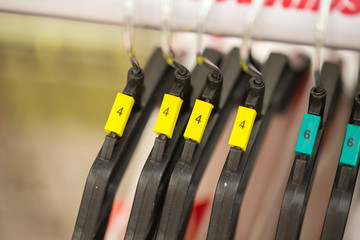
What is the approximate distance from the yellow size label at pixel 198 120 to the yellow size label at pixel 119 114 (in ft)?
0.26

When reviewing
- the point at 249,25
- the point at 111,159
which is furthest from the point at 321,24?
the point at 111,159

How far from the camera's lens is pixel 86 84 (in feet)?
3.39

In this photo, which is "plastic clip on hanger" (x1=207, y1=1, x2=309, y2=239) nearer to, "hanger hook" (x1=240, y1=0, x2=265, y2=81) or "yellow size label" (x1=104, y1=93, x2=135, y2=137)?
"hanger hook" (x1=240, y1=0, x2=265, y2=81)

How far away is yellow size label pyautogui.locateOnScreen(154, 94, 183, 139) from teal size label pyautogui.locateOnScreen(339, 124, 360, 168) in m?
0.20

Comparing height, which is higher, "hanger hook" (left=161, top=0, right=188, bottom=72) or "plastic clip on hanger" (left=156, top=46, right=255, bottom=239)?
"hanger hook" (left=161, top=0, right=188, bottom=72)

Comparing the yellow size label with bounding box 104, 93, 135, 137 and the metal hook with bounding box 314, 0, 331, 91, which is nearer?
the metal hook with bounding box 314, 0, 331, 91

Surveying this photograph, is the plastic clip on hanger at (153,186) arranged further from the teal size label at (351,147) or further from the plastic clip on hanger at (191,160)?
the teal size label at (351,147)

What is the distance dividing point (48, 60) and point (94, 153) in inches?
8.5

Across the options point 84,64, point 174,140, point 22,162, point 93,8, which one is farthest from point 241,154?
point 22,162

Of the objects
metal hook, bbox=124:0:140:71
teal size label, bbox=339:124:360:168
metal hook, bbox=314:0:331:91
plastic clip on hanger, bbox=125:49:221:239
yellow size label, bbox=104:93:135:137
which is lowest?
plastic clip on hanger, bbox=125:49:221:239

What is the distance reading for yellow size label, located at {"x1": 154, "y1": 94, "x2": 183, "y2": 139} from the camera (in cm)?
63

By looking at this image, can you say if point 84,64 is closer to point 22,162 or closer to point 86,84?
point 86,84

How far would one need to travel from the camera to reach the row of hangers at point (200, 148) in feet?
1.91

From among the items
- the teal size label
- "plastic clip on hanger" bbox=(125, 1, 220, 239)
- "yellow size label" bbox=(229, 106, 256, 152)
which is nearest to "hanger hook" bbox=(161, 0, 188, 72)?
"plastic clip on hanger" bbox=(125, 1, 220, 239)
